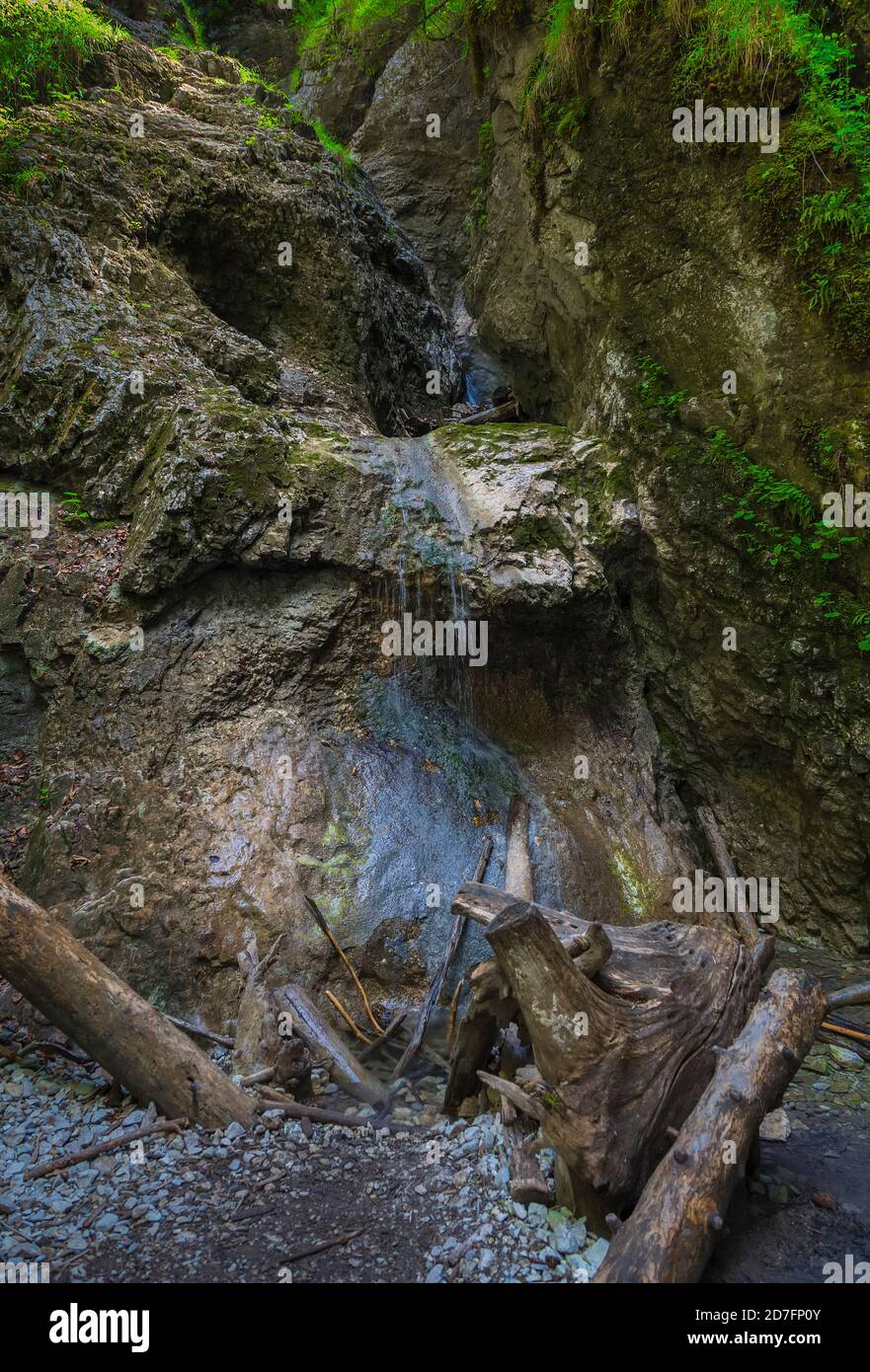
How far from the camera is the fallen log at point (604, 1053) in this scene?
3166 millimetres

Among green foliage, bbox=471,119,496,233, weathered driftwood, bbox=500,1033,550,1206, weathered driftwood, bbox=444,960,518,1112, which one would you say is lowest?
weathered driftwood, bbox=500,1033,550,1206

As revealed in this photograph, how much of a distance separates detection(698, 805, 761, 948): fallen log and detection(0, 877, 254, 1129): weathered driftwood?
5.06 m

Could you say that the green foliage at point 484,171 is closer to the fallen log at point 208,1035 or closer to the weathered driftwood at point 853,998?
the weathered driftwood at point 853,998

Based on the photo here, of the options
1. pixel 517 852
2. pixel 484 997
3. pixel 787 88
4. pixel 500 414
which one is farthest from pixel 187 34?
pixel 484 997

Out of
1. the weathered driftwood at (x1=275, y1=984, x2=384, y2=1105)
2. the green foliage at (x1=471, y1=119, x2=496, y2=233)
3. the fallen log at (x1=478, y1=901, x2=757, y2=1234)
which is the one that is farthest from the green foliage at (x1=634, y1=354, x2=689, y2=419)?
the weathered driftwood at (x1=275, y1=984, x2=384, y2=1105)

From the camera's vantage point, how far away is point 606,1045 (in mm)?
3326

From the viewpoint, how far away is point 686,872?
756cm

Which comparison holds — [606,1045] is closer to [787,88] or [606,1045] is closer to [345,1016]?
[345,1016]

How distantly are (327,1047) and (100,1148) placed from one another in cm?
151

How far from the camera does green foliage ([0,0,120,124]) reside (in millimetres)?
8789

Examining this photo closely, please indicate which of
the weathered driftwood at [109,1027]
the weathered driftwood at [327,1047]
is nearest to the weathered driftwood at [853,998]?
the weathered driftwood at [327,1047]

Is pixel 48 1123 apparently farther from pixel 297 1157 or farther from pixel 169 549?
pixel 169 549

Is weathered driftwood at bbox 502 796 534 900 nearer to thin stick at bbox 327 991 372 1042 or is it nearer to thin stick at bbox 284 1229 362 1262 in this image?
thin stick at bbox 327 991 372 1042

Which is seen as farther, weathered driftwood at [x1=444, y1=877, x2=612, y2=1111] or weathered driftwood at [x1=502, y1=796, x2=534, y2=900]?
weathered driftwood at [x1=502, y1=796, x2=534, y2=900]
